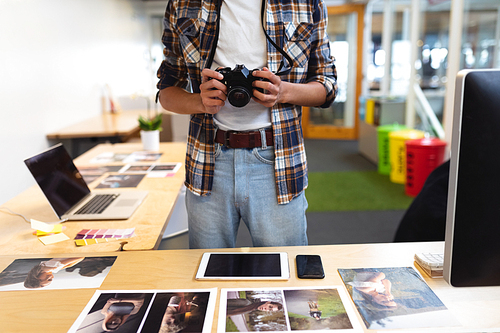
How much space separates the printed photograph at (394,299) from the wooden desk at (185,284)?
0.9 inches

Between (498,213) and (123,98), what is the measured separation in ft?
17.8

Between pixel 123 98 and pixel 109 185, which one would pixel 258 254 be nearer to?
pixel 109 185

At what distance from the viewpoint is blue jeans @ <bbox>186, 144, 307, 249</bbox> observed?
3.87 feet

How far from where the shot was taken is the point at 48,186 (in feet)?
4.74

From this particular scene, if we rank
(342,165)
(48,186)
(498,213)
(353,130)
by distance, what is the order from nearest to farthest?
(498,213) < (48,186) < (342,165) < (353,130)

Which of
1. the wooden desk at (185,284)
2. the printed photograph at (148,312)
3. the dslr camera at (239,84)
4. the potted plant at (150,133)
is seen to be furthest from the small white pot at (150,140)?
the printed photograph at (148,312)

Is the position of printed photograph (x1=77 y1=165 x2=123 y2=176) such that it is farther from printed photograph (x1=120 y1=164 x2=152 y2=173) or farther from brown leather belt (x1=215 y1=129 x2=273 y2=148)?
brown leather belt (x1=215 y1=129 x2=273 y2=148)

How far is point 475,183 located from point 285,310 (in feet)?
1.51

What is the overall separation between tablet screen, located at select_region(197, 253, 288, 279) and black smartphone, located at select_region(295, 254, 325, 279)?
0.04 m

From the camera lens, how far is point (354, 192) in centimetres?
416

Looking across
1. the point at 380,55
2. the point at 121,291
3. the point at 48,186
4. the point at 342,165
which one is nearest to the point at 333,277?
the point at 121,291

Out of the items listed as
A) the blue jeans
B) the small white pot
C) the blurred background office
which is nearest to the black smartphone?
the blue jeans

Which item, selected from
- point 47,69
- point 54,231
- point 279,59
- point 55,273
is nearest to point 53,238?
point 54,231

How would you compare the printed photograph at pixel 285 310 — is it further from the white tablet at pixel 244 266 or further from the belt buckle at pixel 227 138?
the belt buckle at pixel 227 138
